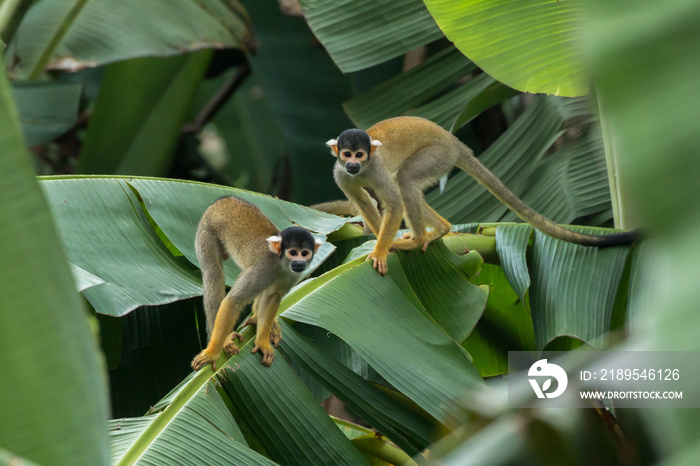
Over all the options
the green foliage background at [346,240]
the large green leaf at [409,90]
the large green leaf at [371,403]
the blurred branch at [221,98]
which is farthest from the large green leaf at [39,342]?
the blurred branch at [221,98]

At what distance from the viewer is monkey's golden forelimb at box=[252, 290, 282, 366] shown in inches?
119

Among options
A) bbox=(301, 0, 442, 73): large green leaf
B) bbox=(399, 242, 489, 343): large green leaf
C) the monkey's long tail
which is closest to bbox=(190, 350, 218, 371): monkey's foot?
bbox=(399, 242, 489, 343): large green leaf

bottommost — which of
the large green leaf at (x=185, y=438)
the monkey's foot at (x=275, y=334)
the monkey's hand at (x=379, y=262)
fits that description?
the large green leaf at (x=185, y=438)

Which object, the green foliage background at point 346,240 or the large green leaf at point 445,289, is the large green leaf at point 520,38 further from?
the large green leaf at point 445,289

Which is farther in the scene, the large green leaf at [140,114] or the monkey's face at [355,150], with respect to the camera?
the large green leaf at [140,114]

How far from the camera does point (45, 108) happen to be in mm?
6387

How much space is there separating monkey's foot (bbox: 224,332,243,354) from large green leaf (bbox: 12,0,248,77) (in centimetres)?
325

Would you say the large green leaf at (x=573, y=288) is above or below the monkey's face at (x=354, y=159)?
below

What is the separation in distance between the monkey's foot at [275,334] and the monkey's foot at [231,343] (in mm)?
171

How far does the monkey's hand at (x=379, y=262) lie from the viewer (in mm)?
3531

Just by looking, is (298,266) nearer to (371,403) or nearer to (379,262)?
(379,262)

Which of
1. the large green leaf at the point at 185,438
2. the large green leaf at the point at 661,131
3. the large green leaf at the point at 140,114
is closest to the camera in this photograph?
the large green leaf at the point at 661,131

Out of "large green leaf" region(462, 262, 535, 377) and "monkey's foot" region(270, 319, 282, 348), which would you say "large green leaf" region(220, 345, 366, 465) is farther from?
"large green leaf" region(462, 262, 535, 377)

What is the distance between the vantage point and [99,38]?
228 inches
